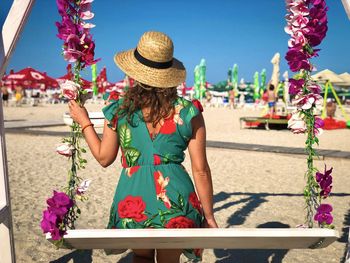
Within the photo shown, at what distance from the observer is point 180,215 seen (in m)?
1.79

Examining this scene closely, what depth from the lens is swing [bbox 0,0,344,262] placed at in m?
1.64

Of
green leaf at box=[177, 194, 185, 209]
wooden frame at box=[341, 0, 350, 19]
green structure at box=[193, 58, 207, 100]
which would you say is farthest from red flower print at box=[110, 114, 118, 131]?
green structure at box=[193, 58, 207, 100]

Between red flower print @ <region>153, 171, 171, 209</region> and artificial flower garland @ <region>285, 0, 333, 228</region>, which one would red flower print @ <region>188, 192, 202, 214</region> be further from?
artificial flower garland @ <region>285, 0, 333, 228</region>

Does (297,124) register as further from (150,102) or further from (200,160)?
(150,102)

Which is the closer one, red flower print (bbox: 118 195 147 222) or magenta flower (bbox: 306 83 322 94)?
red flower print (bbox: 118 195 147 222)

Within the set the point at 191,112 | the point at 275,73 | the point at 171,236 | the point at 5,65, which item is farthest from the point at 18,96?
the point at 171,236

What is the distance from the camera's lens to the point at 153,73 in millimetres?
1771

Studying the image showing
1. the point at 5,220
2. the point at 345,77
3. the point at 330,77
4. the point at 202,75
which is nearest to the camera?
the point at 5,220

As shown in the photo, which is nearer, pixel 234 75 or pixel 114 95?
pixel 114 95

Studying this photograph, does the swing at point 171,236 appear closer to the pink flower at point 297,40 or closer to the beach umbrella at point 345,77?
the pink flower at point 297,40

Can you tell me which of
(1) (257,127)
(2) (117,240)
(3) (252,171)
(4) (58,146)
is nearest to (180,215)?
(2) (117,240)

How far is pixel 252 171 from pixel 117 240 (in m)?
5.64

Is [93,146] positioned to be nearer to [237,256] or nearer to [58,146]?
[58,146]

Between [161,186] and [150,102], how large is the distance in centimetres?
38
